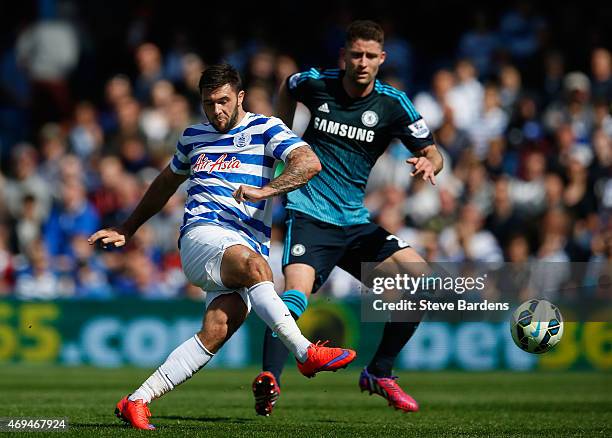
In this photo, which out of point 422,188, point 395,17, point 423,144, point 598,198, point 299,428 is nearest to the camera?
point 299,428

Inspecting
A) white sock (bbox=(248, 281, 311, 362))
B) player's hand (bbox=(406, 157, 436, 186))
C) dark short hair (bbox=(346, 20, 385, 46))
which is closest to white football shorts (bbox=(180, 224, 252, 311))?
white sock (bbox=(248, 281, 311, 362))

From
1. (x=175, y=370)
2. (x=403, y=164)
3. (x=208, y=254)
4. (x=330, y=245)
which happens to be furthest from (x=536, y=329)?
(x=403, y=164)

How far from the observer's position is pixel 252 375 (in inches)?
563

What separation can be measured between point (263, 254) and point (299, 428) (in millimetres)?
1191

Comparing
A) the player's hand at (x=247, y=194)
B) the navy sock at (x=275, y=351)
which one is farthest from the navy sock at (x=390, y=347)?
the player's hand at (x=247, y=194)

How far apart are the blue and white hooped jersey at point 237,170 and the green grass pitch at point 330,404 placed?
1360mm

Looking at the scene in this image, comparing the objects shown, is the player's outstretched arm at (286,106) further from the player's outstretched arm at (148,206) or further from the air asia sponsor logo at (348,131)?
the player's outstretched arm at (148,206)

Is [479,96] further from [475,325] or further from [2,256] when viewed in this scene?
[2,256]

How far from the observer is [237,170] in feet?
25.6

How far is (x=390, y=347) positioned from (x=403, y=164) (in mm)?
7727

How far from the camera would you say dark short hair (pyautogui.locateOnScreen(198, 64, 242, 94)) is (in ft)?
25.1

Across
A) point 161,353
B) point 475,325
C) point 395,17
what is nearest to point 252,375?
point 161,353

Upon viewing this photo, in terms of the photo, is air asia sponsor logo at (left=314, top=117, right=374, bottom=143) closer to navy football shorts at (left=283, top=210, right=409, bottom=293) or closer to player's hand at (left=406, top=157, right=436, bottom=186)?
navy football shorts at (left=283, top=210, right=409, bottom=293)

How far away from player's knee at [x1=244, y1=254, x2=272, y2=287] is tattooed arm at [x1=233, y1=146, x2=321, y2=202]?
42 centimetres
